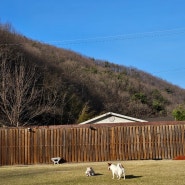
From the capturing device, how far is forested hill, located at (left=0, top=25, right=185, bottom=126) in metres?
39.6

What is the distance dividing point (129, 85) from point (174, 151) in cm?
7761

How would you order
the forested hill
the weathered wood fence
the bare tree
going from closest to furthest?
the weathered wood fence → the bare tree → the forested hill

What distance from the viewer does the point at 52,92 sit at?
5409 centimetres

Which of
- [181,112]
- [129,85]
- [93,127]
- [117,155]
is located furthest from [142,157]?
[129,85]

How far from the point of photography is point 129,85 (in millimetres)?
101875

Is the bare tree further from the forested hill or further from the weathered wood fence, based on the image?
the weathered wood fence

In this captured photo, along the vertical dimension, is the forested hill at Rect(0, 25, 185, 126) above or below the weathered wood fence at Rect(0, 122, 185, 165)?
above

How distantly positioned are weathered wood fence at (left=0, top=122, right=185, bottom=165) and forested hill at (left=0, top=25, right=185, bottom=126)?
9.76m

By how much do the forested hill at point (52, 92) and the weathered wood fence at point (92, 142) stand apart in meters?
9.76

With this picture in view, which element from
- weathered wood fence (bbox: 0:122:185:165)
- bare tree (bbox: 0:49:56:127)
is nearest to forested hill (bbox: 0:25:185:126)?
bare tree (bbox: 0:49:56:127)

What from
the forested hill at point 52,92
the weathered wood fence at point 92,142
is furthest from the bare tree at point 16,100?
the weathered wood fence at point 92,142

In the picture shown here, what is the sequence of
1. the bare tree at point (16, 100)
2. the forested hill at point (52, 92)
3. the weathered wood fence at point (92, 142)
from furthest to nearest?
the forested hill at point (52, 92) < the bare tree at point (16, 100) < the weathered wood fence at point (92, 142)

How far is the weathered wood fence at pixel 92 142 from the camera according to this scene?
81.1ft

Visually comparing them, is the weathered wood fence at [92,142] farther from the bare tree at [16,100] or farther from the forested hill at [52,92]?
the forested hill at [52,92]
